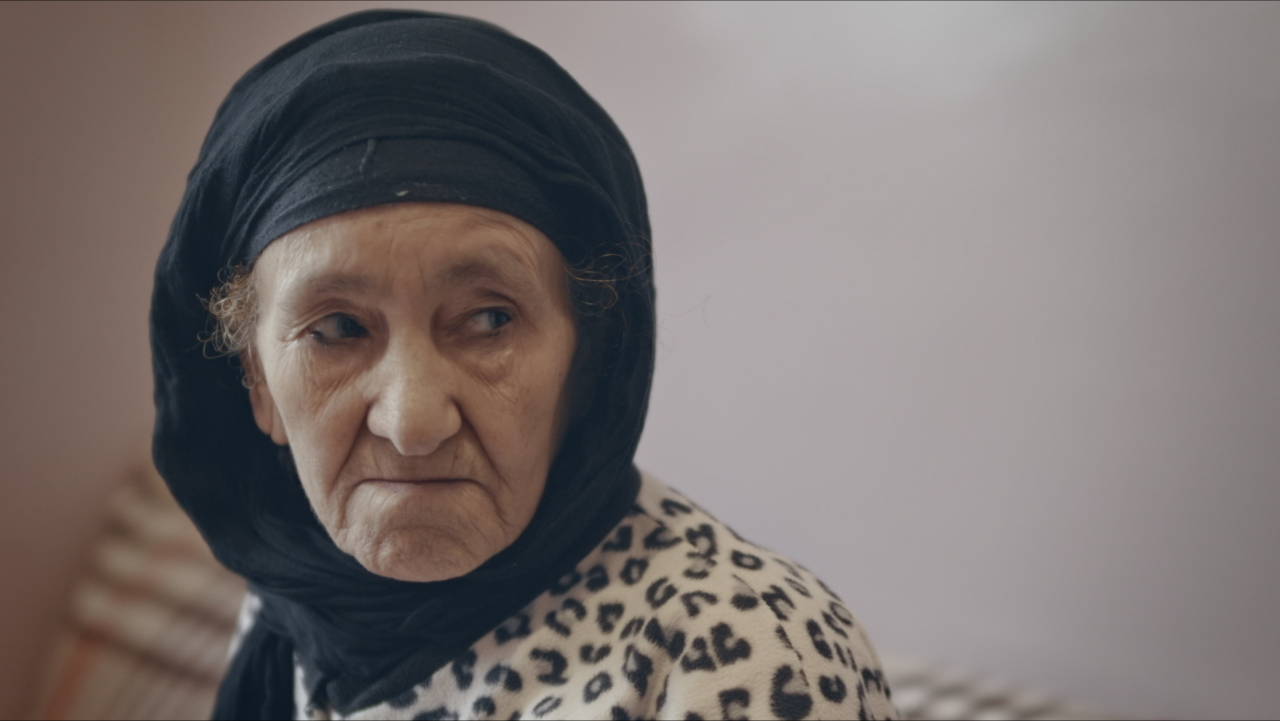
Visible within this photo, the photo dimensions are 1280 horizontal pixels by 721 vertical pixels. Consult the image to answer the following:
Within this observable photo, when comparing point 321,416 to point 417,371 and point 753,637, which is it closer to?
point 417,371

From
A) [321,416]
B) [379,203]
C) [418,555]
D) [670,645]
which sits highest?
[379,203]

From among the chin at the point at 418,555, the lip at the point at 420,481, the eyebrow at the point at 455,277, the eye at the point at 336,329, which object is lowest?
the chin at the point at 418,555

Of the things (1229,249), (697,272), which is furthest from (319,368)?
(1229,249)

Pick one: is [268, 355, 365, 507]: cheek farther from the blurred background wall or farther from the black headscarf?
the blurred background wall

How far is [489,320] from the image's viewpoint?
44.5 inches

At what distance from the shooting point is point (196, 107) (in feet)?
6.72

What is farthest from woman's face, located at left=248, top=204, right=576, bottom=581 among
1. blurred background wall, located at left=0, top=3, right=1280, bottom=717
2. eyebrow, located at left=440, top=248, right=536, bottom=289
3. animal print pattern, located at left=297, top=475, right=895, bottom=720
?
blurred background wall, located at left=0, top=3, right=1280, bottom=717

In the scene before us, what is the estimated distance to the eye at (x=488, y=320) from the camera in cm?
112

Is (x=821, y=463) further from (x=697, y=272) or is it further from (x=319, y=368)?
(x=319, y=368)

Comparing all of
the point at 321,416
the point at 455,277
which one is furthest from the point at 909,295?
the point at 321,416

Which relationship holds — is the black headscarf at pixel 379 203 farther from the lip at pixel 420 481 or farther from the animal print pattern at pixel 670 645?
the lip at pixel 420 481

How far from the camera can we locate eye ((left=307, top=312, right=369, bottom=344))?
3.66 ft

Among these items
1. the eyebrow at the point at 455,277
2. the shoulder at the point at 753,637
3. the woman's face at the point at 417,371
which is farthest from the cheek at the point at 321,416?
the shoulder at the point at 753,637

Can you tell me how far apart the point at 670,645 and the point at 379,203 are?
64 centimetres
